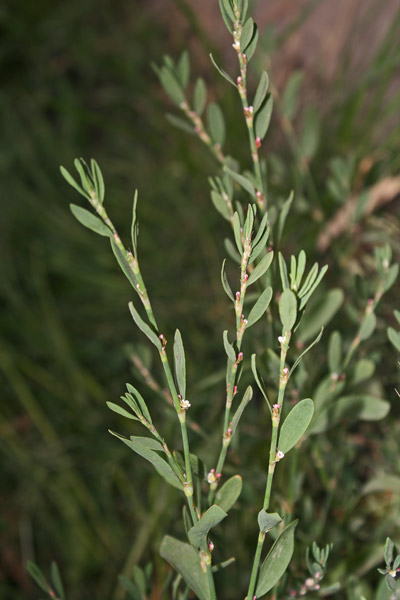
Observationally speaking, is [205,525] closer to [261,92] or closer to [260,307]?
[260,307]

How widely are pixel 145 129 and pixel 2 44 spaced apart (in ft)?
0.75

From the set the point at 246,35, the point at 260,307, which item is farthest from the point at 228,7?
the point at 260,307

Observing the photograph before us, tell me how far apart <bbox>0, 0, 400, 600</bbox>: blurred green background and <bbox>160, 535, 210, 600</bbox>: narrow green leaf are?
0.12 meters

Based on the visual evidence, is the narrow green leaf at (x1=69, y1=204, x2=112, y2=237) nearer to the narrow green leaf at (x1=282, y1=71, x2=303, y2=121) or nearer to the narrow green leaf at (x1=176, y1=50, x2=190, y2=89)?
the narrow green leaf at (x1=176, y1=50, x2=190, y2=89)

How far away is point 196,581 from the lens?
287 mm

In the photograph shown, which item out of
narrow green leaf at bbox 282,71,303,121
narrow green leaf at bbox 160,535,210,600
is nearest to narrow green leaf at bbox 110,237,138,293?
narrow green leaf at bbox 160,535,210,600

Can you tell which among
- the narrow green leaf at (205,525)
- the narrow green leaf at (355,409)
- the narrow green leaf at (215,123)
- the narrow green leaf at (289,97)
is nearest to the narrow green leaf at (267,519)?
the narrow green leaf at (205,525)

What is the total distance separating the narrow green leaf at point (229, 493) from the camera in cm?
28

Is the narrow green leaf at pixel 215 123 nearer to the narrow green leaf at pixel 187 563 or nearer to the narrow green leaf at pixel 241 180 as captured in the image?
the narrow green leaf at pixel 241 180

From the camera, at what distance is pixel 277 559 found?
0.90 ft

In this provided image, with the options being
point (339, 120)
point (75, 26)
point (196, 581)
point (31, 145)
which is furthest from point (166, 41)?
point (196, 581)

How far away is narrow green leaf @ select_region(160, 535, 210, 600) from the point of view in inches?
11.2

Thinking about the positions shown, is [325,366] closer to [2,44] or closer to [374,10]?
[374,10]

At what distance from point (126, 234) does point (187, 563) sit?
1.87ft
